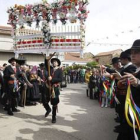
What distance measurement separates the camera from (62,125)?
16.3 feet

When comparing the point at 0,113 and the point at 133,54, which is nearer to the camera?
the point at 133,54

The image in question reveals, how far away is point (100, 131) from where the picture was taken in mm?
4480

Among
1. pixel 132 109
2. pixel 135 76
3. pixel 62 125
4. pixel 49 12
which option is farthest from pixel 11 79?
pixel 135 76

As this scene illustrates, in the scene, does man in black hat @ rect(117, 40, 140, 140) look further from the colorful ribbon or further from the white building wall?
the white building wall

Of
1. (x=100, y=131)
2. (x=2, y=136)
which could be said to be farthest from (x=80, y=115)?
(x=2, y=136)

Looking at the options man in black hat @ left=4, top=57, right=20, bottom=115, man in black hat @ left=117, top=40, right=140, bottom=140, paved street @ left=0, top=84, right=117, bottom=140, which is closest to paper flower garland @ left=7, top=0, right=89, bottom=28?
man in black hat @ left=4, top=57, right=20, bottom=115

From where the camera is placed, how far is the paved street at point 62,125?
418 centimetres

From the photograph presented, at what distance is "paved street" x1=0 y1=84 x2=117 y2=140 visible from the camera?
13.7 feet

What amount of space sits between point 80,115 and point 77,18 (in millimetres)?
4042

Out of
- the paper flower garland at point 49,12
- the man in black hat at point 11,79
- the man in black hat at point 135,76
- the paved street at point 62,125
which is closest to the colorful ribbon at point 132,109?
the man in black hat at point 135,76

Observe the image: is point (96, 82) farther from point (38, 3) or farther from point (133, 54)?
point (133, 54)

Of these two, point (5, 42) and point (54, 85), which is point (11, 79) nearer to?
point (54, 85)

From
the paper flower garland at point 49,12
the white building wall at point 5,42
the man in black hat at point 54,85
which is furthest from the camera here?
the white building wall at point 5,42

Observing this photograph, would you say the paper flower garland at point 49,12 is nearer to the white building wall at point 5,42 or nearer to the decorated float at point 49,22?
the decorated float at point 49,22
